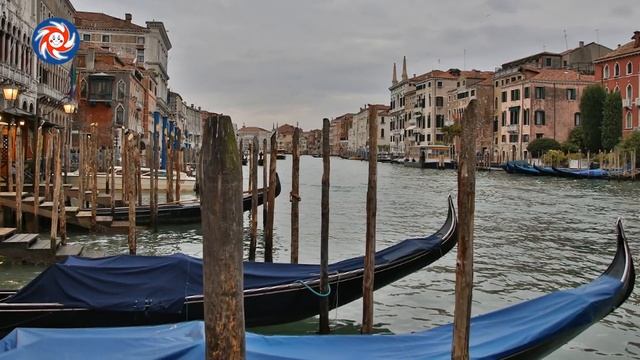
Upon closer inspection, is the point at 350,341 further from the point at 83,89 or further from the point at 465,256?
the point at 83,89

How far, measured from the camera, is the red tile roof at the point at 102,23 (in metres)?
40.7

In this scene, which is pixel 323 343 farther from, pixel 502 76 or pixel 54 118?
pixel 502 76

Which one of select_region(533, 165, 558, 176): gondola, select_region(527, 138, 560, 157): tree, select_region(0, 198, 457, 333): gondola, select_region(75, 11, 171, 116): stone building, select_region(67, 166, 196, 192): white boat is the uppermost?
select_region(75, 11, 171, 116): stone building

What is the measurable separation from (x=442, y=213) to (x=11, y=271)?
35.7 feet

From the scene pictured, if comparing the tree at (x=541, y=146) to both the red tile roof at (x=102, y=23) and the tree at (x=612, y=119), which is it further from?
the red tile roof at (x=102, y=23)

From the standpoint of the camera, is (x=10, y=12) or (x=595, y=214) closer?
(x=595, y=214)

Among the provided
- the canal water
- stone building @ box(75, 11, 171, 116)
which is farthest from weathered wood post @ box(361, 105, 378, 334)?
stone building @ box(75, 11, 171, 116)

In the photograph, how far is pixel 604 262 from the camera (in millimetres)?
8719

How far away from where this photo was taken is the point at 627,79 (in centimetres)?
3109

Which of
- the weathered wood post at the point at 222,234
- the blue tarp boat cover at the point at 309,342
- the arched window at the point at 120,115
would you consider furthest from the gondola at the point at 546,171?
the weathered wood post at the point at 222,234

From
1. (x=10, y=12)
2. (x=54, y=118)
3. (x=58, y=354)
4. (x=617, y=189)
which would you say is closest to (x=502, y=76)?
(x=617, y=189)

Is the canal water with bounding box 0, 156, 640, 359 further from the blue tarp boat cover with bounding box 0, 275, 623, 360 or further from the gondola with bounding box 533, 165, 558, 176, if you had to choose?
the gondola with bounding box 533, 165, 558, 176

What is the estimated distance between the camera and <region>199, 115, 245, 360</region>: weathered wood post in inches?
82.7

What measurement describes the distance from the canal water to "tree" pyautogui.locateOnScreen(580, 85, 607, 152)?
1209 cm
